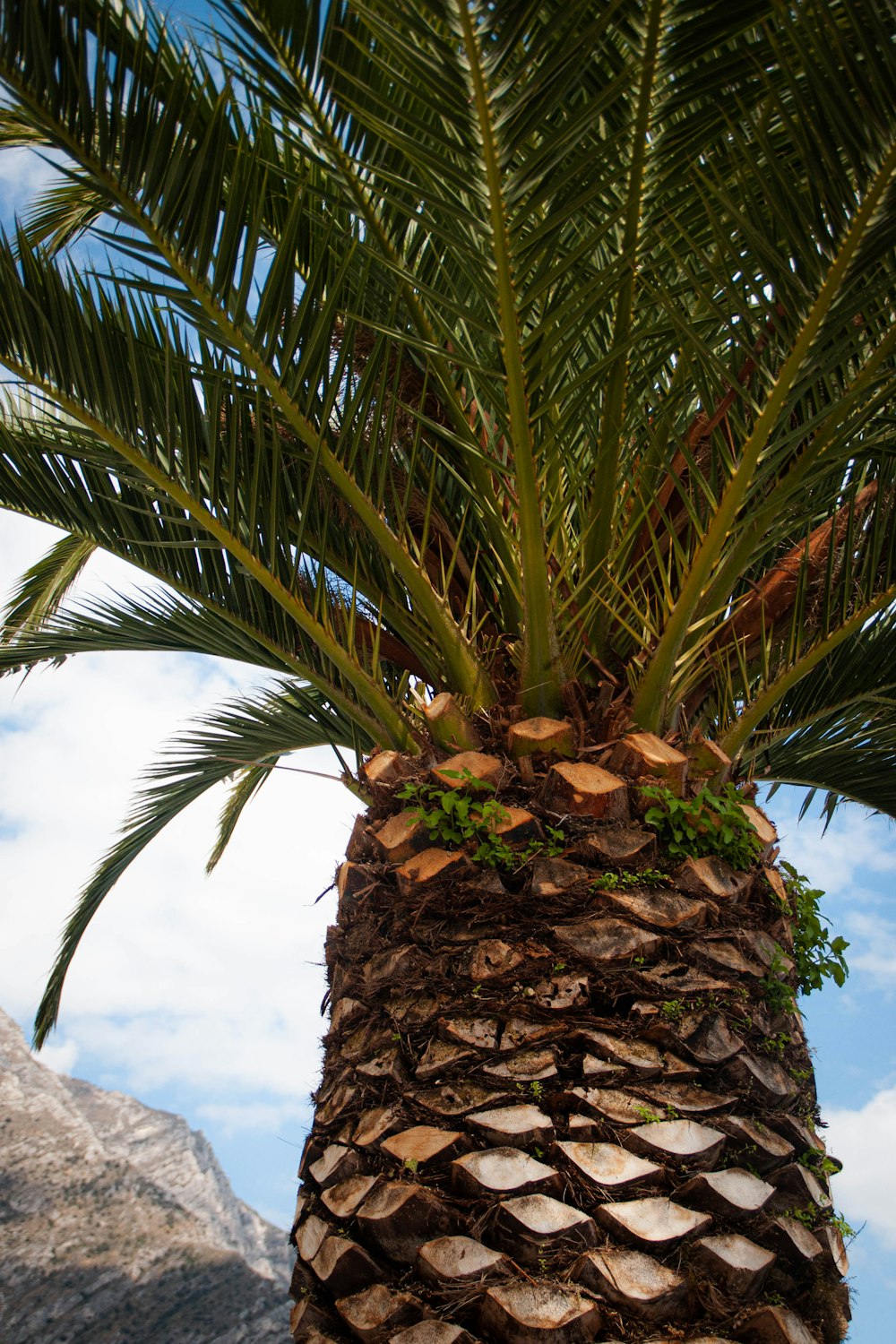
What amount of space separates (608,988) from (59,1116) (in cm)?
978

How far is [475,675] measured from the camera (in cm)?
305

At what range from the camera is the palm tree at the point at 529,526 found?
2146 mm

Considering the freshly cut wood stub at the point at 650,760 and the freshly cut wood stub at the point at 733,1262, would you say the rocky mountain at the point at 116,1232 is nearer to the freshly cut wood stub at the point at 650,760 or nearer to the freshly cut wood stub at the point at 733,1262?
the freshly cut wood stub at the point at 733,1262

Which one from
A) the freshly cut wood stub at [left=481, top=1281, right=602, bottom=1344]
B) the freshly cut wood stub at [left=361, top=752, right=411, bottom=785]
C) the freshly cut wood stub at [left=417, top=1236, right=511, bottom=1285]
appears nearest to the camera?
the freshly cut wood stub at [left=481, top=1281, right=602, bottom=1344]

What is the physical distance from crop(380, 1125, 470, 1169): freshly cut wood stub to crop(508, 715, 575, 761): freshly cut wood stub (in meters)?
1.00

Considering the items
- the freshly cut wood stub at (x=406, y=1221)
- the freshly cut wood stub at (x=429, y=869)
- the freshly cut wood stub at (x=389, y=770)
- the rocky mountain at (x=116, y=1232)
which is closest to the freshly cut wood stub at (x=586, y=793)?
the freshly cut wood stub at (x=429, y=869)

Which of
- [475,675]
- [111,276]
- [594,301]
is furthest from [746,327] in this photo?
[111,276]

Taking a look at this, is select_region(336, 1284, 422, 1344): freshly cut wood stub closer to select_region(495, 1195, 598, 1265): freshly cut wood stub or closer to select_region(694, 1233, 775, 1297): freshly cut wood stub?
select_region(495, 1195, 598, 1265): freshly cut wood stub

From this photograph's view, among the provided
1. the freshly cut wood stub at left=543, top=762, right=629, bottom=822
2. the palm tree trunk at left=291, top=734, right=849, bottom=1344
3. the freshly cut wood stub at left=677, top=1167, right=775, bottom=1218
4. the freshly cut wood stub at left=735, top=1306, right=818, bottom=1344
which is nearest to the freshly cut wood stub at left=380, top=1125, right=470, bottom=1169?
the palm tree trunk at left=291, top=734, right=849, bottom=1344

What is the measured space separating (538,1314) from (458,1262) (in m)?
0.21

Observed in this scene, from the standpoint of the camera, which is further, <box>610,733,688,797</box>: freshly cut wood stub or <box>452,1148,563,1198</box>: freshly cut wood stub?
<box>610,733,688,797</box>: freshly cut wood stub

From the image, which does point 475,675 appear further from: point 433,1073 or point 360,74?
point 360,74

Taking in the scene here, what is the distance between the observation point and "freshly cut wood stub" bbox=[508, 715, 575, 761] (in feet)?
9.27

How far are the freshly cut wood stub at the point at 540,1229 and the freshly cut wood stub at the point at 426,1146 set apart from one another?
0.60ft
